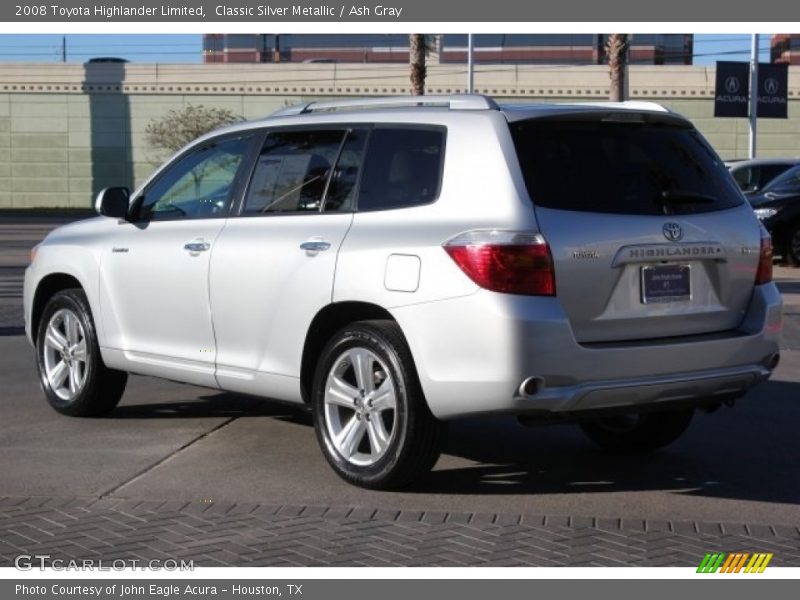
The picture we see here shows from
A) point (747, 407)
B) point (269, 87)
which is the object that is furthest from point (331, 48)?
point (747, 407)

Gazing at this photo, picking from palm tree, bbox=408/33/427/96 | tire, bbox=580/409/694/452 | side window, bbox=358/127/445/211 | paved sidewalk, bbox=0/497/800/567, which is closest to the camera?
paved sidewalk, bbox=0/497/800/567

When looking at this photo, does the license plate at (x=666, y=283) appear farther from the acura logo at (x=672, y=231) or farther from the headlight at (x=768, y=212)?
the headlight at (x=768, y=212)

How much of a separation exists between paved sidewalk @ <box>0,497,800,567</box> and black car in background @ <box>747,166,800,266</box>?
1521 cm

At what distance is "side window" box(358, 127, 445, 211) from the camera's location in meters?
6.71

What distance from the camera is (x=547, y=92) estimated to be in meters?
47.3

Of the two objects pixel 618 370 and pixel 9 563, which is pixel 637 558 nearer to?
pixel 618 370

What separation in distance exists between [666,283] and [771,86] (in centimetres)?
3490

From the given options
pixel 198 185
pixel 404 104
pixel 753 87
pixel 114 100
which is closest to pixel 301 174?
pixel 404 104

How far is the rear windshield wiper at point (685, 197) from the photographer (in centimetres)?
672

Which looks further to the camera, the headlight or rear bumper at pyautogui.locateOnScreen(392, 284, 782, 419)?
the headlight

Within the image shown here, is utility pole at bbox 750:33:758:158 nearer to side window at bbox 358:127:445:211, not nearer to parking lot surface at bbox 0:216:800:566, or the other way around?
parking lot surface at bbox 0:216:800:566

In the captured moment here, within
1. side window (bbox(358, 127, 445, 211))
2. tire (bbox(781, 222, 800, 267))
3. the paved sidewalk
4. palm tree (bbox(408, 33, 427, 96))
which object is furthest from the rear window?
palm tree (bbox(408, 33, 427, 96))

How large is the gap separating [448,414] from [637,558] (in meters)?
1.18

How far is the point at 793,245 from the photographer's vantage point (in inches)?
828
